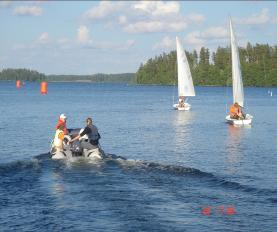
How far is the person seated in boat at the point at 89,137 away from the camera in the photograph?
29.4 meters

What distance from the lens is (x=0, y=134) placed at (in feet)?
155

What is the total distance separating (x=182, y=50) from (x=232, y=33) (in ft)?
76.9

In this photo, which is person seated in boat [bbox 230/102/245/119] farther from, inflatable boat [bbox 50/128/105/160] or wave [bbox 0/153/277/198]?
inflatable boat [bbox 50/128/105/160]

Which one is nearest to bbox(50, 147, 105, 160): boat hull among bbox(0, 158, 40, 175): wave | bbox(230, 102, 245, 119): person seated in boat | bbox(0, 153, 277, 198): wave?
bbox(0, 153, 277, 198): wave

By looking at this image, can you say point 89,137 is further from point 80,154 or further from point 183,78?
point 183,78

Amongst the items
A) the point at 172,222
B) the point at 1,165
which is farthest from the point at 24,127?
the point at 172,222

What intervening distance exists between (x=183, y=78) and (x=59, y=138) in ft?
173

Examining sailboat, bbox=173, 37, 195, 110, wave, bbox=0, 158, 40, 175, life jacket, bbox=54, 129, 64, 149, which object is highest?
sailboat, bbox=173, 37, 195, 110

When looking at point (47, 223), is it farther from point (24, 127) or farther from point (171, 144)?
point (24, 127)

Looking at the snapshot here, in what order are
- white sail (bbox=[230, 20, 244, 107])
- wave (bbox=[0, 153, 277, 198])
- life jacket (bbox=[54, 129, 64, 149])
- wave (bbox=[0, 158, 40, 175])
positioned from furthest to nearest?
white sail (bbox=[230, 20, 244, 107]) < life jacket (bbox=[54, 129, 64, 149]) < wave (bbox=[0, 158, 40, 175]) < wave (bbox=[0, 153, 277, 198])

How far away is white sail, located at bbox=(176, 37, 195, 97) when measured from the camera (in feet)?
264

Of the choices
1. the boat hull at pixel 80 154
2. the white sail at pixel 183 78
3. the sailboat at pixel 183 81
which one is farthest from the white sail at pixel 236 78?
the boat hull at pixel 80 154
